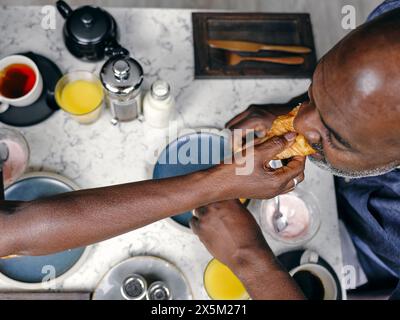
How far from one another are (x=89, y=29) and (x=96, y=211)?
0.52 m

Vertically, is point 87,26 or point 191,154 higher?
point 87,26

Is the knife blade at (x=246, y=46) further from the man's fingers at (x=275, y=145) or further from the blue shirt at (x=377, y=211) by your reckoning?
the man's fingers at (x=275, y=145)

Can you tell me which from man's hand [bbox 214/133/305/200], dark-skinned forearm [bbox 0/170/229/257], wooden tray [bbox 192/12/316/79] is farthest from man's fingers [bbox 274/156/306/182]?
wooden tray [bbox 192/12/316/79]

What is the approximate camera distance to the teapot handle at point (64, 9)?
1270mm

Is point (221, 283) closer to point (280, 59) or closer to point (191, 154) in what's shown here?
point (191, 154)

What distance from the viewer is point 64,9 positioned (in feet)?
4.20

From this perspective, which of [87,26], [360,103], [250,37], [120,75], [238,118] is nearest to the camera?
[360,103]

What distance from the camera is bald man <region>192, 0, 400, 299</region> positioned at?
2.92ft

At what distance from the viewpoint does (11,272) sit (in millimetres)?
1206

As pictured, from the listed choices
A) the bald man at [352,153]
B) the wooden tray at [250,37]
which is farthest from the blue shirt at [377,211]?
the wooden tray at [250,37]

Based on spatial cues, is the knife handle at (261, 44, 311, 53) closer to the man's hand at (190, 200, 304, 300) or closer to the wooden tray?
the wooden tray

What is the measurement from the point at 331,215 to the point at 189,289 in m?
0.47

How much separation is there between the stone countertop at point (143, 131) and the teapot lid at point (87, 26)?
0.13 metres

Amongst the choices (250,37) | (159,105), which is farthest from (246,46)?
(159,105)
